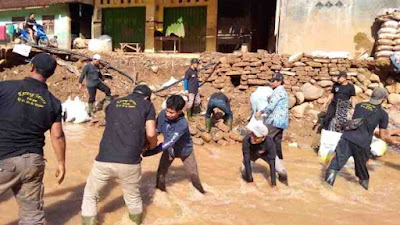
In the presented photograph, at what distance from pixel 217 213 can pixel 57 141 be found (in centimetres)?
213

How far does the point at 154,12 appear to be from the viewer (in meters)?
16.1

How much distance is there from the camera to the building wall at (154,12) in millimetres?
15188

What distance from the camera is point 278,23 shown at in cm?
1193

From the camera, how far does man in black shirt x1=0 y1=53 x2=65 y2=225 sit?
2984mm

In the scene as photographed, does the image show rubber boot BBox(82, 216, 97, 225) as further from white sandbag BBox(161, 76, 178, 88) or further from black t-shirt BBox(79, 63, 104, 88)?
white sandbag BBox(161, 76, 178, 88)

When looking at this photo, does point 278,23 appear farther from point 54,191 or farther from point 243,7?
point 54,191

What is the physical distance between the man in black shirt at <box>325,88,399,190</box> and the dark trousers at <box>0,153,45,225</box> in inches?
151

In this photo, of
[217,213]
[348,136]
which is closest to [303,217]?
[217,213]

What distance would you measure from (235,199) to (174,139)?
4.46 ft

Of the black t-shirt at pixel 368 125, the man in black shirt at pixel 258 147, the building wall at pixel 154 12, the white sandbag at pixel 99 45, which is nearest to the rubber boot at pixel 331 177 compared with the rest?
the black t-shirt at pixel 368 125

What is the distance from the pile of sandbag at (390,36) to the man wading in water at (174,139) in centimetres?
687

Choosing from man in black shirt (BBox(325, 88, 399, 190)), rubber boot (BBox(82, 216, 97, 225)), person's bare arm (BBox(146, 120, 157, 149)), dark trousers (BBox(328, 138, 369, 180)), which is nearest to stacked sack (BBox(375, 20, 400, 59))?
man in black shirt (BBox(325, 88, 399, 190))

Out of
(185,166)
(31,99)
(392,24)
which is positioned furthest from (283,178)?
(392,24)

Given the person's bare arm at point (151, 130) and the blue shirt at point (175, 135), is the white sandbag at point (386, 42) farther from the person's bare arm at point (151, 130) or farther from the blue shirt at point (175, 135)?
the person's bare arm at point (151, 130)
